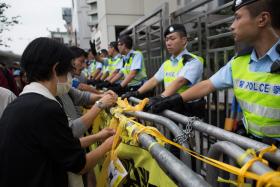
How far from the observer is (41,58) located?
1.80 meters

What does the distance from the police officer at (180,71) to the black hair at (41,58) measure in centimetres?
119

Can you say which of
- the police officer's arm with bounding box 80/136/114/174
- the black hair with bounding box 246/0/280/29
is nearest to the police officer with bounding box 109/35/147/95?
the police officer's arm with bounding box 80/136/114/174

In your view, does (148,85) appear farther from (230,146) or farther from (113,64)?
(113,64)

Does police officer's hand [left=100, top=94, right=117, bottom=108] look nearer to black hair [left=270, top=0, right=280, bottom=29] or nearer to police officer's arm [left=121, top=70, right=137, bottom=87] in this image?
black hair [left=270, top=0, right=280, bottom=29]

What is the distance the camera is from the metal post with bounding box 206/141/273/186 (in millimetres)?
924

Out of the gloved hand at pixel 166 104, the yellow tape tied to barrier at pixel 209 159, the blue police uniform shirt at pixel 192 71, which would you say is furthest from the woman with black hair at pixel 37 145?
the blue police uniform shirt at pixel 192 71

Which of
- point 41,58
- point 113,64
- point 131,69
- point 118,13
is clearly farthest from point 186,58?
point 118,13

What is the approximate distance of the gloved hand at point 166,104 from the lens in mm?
2031

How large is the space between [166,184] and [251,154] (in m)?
0.37

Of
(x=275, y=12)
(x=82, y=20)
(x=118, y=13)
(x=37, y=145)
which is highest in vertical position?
(x=82, y=20)

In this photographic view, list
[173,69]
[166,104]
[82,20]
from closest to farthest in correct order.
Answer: [166,104], [173,69], [82,20]

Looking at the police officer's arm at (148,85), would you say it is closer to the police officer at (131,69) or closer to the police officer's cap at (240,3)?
the police officer at (131,69)

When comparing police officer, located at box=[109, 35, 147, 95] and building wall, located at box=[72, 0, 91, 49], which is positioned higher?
building wall, located at box=[72, 0, 91, 49]

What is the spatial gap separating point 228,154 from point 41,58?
1.26m
